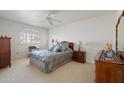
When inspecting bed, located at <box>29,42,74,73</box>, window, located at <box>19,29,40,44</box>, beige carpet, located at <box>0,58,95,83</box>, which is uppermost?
window, located at <box>19,29,40,44</box>

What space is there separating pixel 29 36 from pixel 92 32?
4.20 m

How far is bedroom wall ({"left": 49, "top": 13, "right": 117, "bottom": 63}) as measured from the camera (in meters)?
4.13

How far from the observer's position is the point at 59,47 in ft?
16.5

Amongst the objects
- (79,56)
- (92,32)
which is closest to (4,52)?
(79,56)

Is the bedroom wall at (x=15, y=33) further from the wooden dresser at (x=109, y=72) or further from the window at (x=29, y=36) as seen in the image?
the wooden dresser at (x=109, y=72)

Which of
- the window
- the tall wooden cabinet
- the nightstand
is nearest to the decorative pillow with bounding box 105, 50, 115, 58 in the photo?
the nightstand

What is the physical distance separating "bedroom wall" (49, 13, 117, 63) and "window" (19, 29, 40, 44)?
222cm

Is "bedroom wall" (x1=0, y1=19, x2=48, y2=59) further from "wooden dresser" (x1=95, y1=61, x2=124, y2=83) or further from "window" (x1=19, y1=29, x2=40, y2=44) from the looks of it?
"wooden dresser" (x1=95, y1=61, x2=124, y2=83)

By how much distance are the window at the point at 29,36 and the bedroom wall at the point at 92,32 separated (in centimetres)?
222

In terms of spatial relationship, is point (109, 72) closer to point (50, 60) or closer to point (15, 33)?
point (50, 60)
